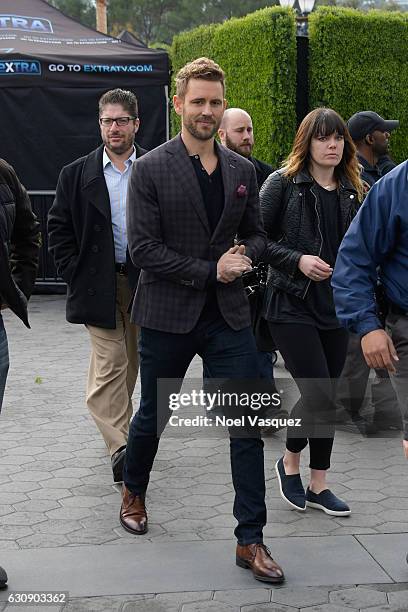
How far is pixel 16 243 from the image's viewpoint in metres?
Result: 4.31

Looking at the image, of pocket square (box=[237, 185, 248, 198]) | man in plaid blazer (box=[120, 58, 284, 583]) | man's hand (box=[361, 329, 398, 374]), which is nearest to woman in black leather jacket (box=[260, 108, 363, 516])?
man in plaid blazer (box=[120, 58, 284, 583])

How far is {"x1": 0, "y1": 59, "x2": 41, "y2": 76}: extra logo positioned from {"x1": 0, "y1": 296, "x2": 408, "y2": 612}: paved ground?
609cm

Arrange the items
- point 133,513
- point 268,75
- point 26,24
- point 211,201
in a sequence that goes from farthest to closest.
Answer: point 26,24
point 268,75
point 133,513
point 211,201

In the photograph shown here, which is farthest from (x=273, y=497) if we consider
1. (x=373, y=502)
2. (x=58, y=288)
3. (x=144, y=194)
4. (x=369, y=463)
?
(x=58, y=288)

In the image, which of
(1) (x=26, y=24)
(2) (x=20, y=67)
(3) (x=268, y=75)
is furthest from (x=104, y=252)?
(1) (x=26, y=24)

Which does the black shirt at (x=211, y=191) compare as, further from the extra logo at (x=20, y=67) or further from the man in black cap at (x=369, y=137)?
the extra logo at (x=20, y=67)

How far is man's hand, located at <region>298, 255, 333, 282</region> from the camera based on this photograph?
4699 mm

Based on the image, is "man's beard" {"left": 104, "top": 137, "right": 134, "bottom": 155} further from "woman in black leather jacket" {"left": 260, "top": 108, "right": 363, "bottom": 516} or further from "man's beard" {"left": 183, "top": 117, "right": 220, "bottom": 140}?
"man's beard" {"left": 183, "top": 117, "right": 220, "bottom": 140}

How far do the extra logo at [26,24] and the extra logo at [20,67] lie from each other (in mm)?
1074

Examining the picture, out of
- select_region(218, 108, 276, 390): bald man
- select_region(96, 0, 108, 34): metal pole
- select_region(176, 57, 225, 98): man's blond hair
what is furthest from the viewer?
select_region(96, 0, 108, 34): metal pole

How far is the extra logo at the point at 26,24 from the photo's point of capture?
497 inches

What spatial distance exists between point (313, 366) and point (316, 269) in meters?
0.46

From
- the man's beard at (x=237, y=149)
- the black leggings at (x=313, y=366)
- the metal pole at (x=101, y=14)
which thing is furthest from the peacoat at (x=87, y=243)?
the metal pole at (x=101, y=14)

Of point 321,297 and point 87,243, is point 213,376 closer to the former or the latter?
point 321,297
